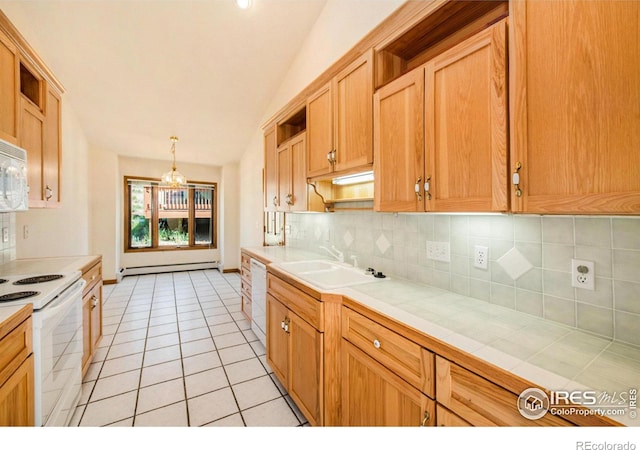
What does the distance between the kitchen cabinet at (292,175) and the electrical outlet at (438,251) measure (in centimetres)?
116

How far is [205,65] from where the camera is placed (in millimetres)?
3129

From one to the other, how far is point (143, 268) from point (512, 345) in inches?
265

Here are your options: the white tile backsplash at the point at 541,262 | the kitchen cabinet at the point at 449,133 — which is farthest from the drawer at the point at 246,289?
the kitchen cabinet at the point at 449,133

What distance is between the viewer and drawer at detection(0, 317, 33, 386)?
1.06 metres

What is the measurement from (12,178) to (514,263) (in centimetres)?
273

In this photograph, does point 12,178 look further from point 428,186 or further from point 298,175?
point 428,186

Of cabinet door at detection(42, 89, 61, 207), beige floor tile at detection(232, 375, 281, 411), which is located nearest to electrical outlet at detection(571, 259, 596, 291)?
beige floor tile at detection(232, 375, 281, 411)

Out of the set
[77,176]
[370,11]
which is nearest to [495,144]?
[370,11]

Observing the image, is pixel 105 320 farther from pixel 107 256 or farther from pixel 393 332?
pixel 393 332

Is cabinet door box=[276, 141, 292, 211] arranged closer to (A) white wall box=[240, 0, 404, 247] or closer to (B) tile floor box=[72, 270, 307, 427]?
(A) white wall box=[240, 0, 404, 247]

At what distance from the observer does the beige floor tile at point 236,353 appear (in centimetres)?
247

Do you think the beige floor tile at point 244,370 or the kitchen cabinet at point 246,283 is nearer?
the beige floor tile at point 244,370

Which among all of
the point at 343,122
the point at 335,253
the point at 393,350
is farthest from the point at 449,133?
the point at 335,253

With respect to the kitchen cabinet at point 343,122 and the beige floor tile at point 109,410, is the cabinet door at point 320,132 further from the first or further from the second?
the beige floor tile at point 109,410
